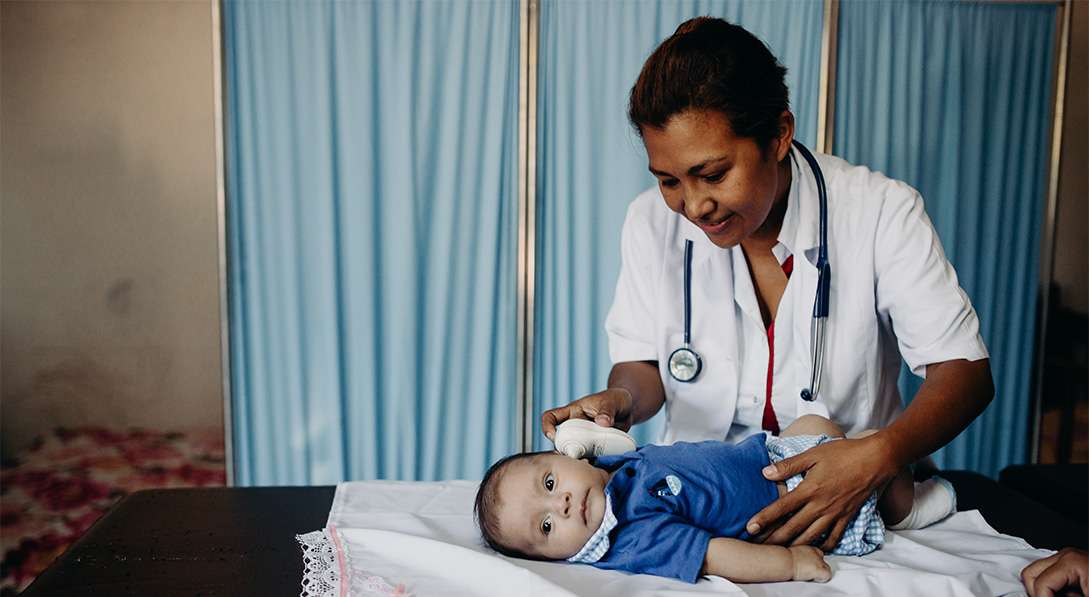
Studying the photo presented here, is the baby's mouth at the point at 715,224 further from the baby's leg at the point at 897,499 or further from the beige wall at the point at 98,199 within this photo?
the beige wall at the point at 98,199

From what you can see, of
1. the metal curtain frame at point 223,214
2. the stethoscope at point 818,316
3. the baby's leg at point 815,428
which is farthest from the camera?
the metal curtain frame at point 223,214

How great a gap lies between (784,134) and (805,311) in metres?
0.42

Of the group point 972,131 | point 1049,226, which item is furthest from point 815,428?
point 1049,226

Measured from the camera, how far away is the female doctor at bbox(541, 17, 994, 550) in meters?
1.38

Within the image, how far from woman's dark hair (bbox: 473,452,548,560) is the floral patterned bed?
8.36 feet

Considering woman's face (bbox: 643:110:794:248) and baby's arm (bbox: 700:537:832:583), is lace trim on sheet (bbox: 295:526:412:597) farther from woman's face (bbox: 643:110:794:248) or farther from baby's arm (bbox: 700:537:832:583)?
woman's face (bbox: 643:110:794:248)

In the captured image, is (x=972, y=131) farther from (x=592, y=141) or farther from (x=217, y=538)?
(x=217, y=538)

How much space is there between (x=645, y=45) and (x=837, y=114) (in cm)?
97

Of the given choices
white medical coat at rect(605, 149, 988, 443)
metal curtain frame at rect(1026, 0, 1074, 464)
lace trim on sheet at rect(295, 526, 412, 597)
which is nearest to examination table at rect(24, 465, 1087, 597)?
lace trim on sheet at rect(295, 526, 412, 597)

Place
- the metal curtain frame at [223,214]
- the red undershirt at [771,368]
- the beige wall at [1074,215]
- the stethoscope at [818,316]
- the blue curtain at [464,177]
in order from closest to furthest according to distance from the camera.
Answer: the stethoscope at [818,316]
the red undershirt at [771,368]
the metal curtain frame at [223,214]
the blue curtain at [464,177]
the beige wall at [1074,215]

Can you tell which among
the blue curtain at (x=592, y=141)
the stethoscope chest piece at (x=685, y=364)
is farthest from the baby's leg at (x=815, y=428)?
the blue curtain at (x=592, y=141)

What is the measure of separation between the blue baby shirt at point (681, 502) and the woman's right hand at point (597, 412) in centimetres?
17

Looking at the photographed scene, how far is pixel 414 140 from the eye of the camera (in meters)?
3.30

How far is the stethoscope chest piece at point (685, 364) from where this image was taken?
1.80 meters
